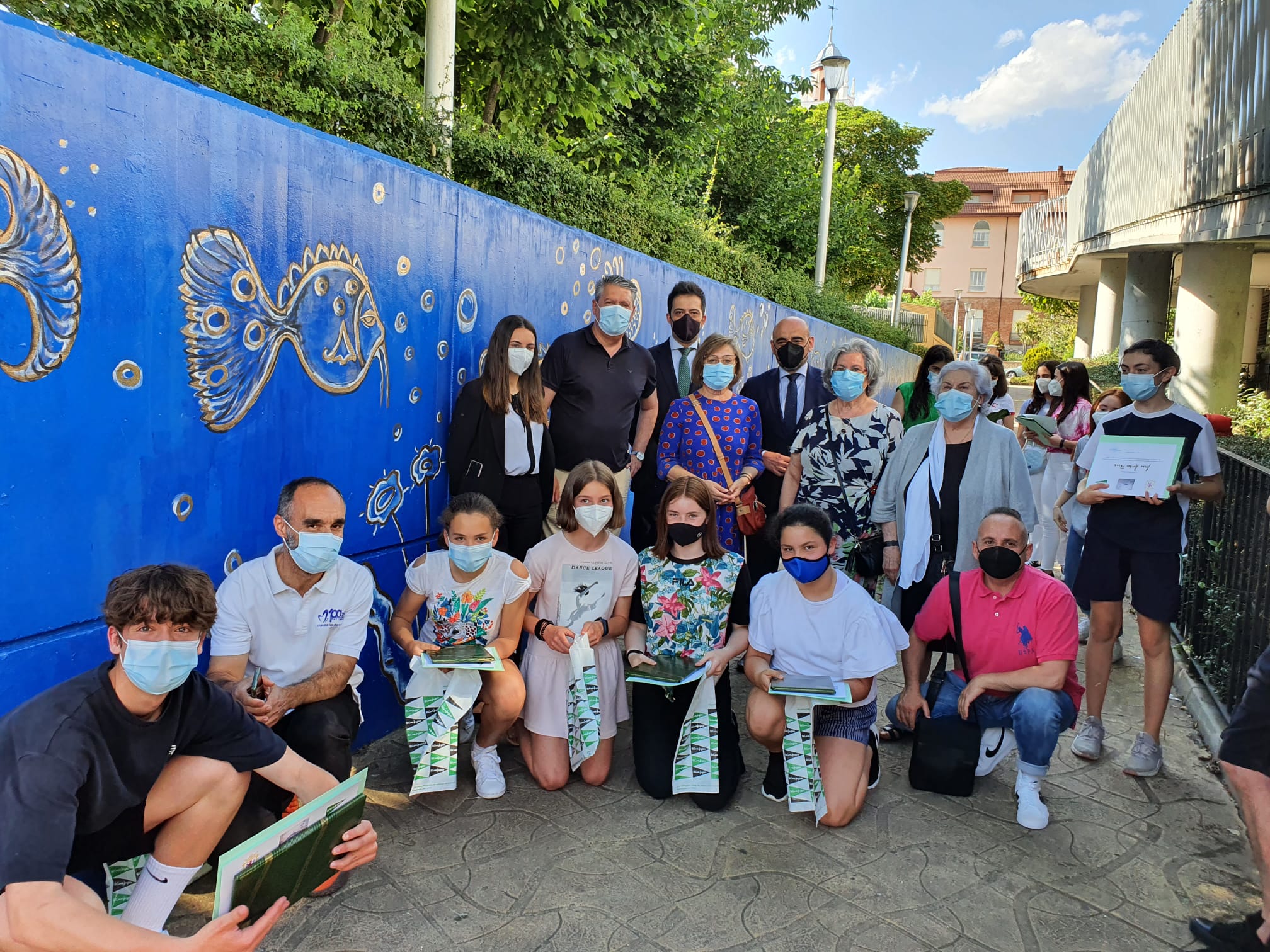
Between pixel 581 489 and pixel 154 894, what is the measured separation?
7.33 feet

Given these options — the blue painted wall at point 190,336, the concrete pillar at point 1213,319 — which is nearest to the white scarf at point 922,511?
the blue painted wall at point 190,336

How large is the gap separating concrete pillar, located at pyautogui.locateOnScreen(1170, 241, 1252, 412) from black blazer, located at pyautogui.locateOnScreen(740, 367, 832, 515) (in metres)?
10.6

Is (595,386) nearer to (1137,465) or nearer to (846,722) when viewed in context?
(846,722)

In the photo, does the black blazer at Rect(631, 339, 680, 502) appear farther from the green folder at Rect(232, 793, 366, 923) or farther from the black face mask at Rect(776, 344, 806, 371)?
the green folder at Rect(232, 793, 366, 923)

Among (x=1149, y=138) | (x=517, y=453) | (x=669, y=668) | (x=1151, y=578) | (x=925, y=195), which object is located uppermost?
(x=925, y=195)

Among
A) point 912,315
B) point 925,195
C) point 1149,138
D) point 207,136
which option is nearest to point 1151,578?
point 207,136

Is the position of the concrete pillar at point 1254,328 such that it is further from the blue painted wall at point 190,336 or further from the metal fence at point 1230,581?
the blue painted wall at point 190,336

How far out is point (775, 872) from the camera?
334cm

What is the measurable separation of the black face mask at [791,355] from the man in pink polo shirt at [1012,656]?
1691mm

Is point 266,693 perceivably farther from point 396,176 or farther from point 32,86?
point 396,176

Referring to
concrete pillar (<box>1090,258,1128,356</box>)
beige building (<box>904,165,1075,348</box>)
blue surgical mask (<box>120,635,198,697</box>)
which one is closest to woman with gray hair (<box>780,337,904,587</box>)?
blue surgical mask (<box>120,635,198,697</box>)

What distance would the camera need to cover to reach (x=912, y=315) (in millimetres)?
36156

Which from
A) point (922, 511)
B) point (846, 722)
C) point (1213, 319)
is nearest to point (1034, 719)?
point (846, 722)

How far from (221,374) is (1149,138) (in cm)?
1751
